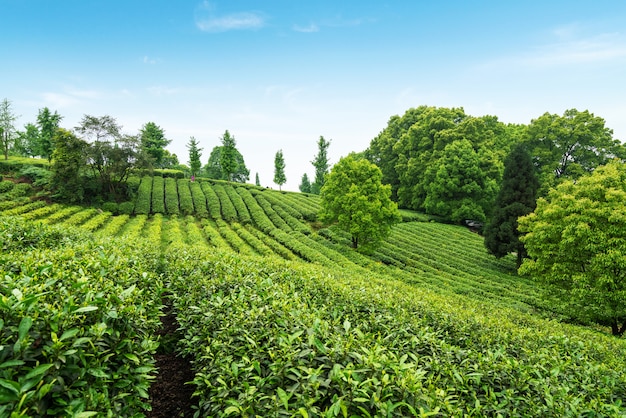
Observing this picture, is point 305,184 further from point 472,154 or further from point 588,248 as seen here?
point 588,248

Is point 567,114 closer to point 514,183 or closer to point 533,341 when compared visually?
point 514,183

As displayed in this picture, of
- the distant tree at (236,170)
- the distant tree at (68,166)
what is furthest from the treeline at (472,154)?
the distant tree at (236,170)

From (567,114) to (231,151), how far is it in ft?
145

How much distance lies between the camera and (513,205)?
23109 mm

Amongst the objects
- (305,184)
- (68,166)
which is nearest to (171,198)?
(68,166)

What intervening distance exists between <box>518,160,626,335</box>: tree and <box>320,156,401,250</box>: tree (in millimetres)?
10032

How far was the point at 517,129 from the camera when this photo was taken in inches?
1721

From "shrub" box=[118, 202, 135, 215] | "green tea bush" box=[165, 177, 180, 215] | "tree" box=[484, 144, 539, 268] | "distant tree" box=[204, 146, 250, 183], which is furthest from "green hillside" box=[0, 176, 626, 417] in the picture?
"distant tree" box=[204, 146, 250, 183]

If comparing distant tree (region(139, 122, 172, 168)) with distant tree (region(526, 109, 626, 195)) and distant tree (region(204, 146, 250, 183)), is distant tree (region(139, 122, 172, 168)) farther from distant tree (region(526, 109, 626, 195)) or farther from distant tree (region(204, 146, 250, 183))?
distant tree (region(526, 109, 626, 195))

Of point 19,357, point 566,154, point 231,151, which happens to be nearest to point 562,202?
point 19,357

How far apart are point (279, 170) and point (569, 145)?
142ft

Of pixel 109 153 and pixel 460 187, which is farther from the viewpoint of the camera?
pixel 460 187

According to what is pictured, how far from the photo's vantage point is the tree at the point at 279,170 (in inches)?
2251

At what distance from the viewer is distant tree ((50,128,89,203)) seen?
26203 millimetres
